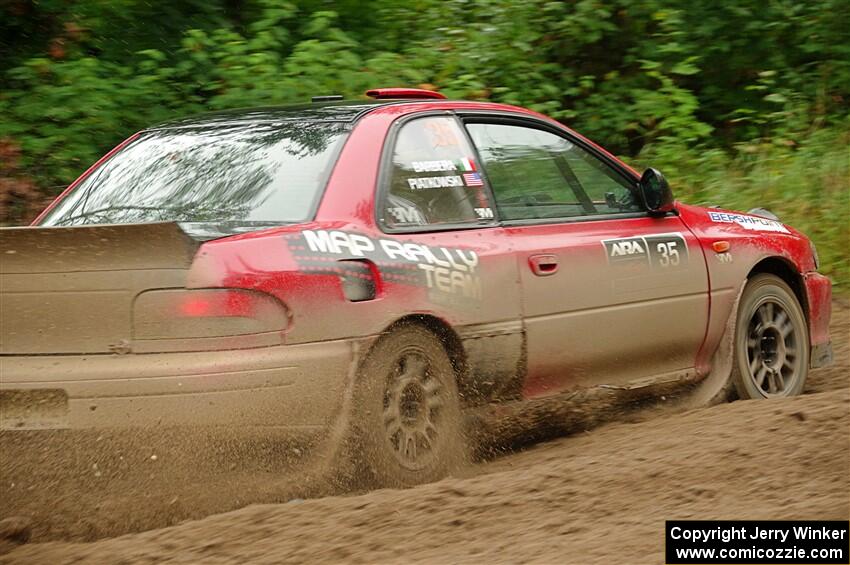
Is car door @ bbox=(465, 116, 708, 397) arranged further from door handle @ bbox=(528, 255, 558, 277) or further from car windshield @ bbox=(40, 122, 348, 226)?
car windshield @ bbox=(40, 122, 348, 226)

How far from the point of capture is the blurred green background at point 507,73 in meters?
9.45

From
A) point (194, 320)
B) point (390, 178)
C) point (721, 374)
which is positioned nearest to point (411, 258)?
point (390, 178)

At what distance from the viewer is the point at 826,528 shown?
390cm

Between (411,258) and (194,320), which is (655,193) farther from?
(194,320)

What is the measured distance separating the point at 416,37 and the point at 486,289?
7.18m

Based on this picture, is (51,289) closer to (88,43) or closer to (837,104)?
(88,43)

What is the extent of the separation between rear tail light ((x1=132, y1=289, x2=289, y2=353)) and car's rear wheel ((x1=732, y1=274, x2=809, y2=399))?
123 inches

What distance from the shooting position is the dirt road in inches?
154

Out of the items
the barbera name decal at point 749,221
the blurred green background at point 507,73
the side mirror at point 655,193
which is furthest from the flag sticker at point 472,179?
the blurred green background at point 507,73

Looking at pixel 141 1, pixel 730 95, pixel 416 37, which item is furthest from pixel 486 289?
pixel 730 95

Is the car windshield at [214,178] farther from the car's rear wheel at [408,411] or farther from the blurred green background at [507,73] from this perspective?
the blurred green background at [507,73]

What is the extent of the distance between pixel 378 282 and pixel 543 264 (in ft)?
3.42

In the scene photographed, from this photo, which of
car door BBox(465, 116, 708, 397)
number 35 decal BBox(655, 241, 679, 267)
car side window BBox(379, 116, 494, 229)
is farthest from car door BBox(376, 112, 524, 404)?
number 35 decal BBox(655, 241, 679, 267)

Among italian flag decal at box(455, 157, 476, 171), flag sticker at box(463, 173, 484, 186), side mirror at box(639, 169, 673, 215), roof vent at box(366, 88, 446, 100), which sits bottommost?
side mirror at box(639, 169, 673, 215)
